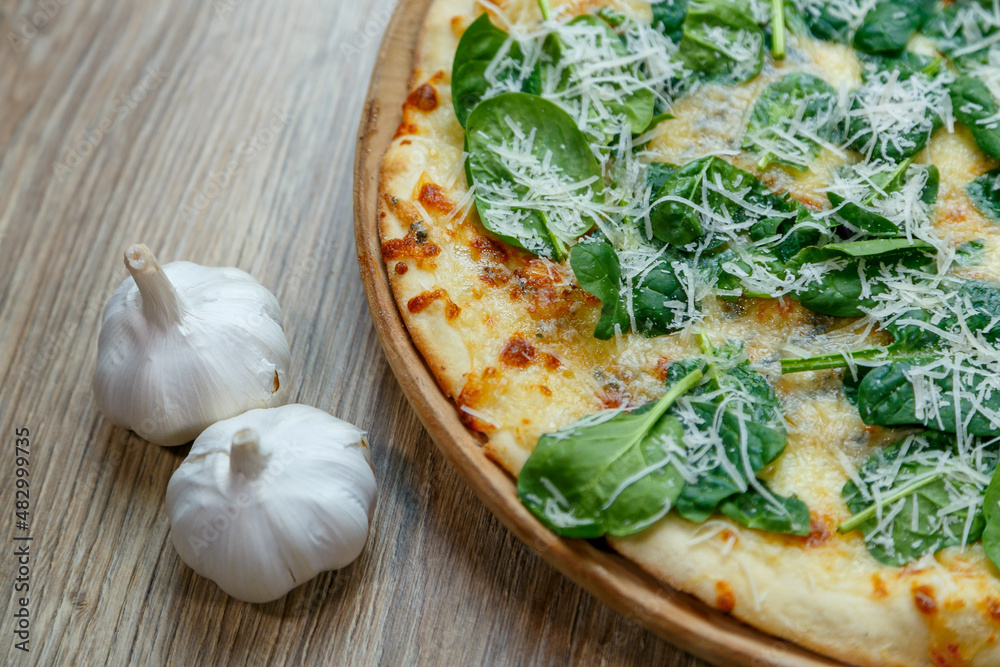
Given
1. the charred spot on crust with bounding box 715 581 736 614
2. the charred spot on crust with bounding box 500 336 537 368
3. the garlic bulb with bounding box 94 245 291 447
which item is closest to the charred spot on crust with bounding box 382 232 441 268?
the charred spot on crust with bounding box 500 336 537 368

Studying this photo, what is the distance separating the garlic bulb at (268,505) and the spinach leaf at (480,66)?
1.19 m

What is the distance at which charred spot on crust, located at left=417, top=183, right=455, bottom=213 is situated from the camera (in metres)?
2.49

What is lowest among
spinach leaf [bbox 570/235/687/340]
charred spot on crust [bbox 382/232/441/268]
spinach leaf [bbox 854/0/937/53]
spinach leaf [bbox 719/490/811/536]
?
spinach leaf [bbox 719/490/811/536]

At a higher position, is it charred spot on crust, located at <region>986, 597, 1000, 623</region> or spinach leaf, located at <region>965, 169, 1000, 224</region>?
spinach leaf, located at <region>965, 169, 1000, 224</region>

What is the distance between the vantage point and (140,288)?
2254 mm

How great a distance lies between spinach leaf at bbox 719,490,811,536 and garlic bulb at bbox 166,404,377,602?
1052 millimetres

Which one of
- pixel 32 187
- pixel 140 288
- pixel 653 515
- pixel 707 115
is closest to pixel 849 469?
pixel 653 515

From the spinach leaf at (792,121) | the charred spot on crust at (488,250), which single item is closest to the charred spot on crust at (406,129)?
the charred spot on crust at (488,250)

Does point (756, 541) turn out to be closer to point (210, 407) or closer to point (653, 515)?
point (653, 515)

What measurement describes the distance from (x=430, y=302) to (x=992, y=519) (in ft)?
5.47

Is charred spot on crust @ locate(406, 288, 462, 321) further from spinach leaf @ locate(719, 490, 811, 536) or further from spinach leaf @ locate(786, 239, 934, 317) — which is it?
spinach leaf @ locate(786, 239, 934, 317)

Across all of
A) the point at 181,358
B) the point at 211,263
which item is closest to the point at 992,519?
the point at 181,358

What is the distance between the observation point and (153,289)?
2.26m

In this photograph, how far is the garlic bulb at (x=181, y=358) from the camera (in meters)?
2.34
